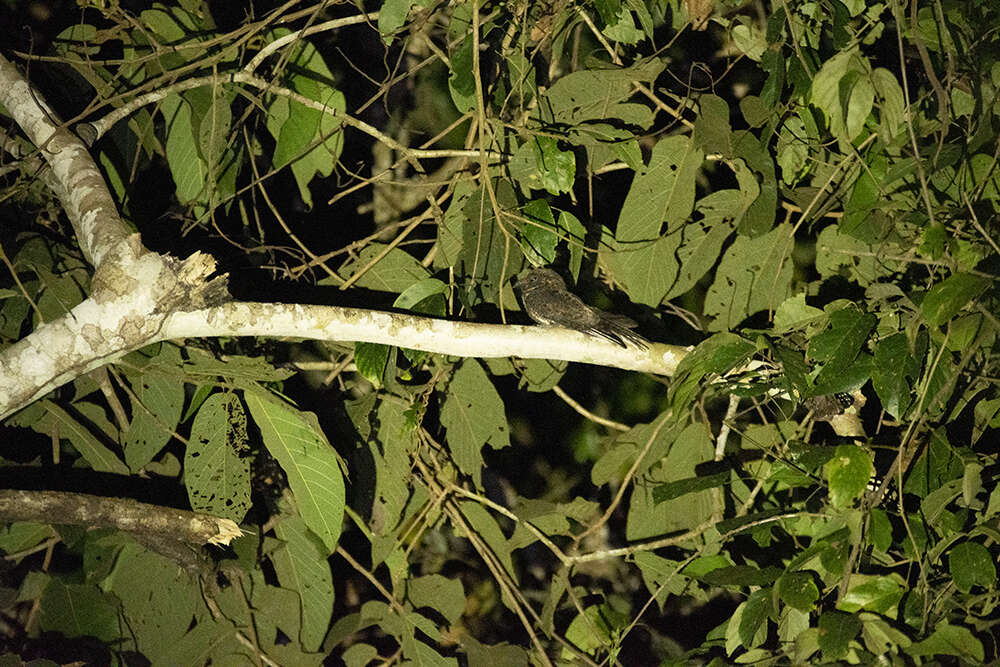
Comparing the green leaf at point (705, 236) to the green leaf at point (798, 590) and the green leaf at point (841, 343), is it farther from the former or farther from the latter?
the green leaf at point (798, 590)

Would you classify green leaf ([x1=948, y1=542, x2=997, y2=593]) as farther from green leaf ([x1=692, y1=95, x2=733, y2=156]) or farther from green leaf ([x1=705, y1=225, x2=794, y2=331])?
green leaf ([x1=692, y1=95, x2=733, y2=156])

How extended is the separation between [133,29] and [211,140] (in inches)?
15.9

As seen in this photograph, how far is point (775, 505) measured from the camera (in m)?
1.75

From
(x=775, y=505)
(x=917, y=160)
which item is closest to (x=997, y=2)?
(x=917, y=160)

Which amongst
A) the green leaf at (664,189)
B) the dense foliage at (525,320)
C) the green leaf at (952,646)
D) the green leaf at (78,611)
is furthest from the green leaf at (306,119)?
the green leaf at (952,646)

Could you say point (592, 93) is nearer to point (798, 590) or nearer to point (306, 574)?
point (798, 590)

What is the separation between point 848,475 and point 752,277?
49cm

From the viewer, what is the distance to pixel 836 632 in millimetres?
1255

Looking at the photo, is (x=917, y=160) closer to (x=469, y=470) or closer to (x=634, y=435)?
(x=634, y=435)

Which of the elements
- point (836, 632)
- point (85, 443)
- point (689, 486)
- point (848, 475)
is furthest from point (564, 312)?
point (85, 443)

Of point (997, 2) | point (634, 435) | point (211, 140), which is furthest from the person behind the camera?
point (634, 435)

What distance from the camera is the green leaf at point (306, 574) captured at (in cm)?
176

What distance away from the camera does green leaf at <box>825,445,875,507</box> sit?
129cm

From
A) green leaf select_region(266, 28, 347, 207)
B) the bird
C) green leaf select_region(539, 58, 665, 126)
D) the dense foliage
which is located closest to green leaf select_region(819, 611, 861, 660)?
the dense foliage
